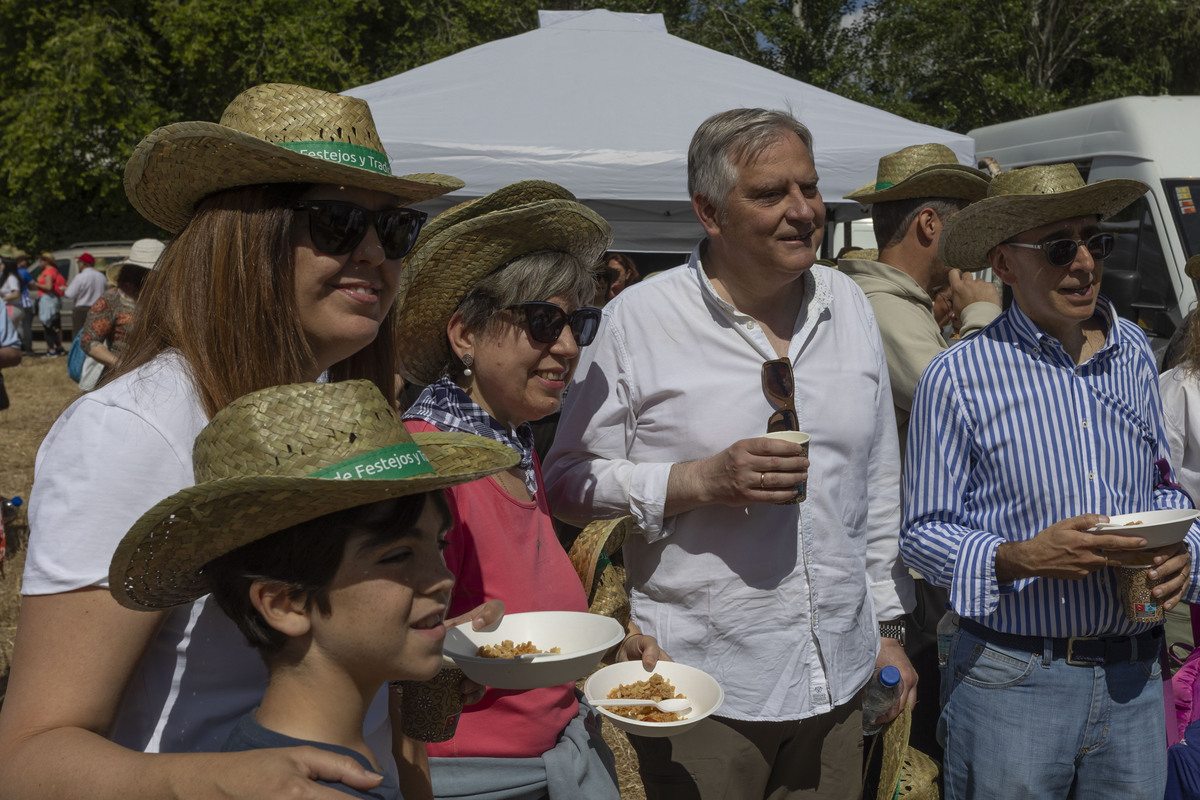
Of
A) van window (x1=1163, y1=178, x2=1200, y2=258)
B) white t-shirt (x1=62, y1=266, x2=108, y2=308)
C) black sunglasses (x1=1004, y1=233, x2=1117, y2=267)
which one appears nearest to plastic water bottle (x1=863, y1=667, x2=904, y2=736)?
black sunglasses (x1=1004, y1=233, x2=1117, y2=267)

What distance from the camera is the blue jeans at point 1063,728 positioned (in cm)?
260

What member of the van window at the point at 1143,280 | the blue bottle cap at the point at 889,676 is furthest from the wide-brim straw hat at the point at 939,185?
the van window at the point at 1143,280

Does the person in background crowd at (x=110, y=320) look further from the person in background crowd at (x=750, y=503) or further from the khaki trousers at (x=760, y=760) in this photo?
the khaki trousers at (x=760, y=760)

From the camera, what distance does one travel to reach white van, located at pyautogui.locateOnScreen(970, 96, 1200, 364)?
6.90m

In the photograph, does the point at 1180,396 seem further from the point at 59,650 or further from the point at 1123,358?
the point at 59,650

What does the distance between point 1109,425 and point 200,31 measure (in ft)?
70.9

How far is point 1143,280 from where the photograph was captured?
23.4 ft

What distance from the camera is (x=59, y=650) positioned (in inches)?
51.2

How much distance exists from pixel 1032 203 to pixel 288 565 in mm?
2300

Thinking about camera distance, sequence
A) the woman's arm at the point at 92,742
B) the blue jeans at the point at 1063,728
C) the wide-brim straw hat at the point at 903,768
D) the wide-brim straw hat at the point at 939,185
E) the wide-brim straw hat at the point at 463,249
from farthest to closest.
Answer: the wide-brim straw hat at the point at 939,185, the wide-brim straw hat at the point at 903,768, the blue jeans at the point at 1063,728, the wide-brim straw hat at the point at 463,249, the woman's arm at the point at 92,742

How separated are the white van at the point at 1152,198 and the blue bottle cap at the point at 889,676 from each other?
188 inches

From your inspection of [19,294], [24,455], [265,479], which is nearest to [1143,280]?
[265,479]

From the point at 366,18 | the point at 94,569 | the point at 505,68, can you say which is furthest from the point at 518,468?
the point at 366,18

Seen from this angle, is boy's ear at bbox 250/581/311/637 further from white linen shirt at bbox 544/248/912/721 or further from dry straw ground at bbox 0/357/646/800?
white linen shirt at bbox 544/248/912/721
